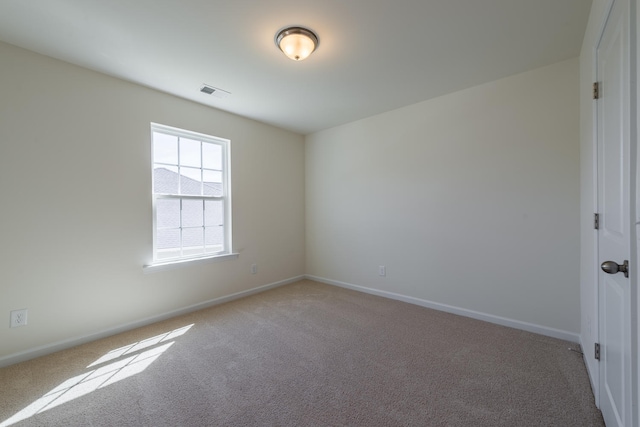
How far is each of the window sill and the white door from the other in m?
3.43

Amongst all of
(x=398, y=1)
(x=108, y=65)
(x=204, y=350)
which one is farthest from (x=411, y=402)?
(x=108, y=65)

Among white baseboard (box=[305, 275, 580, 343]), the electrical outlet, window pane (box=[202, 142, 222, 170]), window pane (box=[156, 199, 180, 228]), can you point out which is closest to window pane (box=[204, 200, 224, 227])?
window pane (box=[156, 199, 180, 228])

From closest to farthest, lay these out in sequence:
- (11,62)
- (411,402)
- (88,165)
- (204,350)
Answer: (411,402), (11,62), (204,350), (88,165)

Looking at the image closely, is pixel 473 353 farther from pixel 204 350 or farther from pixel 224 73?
pixel 224 73

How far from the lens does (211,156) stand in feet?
11.3

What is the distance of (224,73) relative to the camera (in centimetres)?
253

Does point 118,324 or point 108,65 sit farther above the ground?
point 108,65

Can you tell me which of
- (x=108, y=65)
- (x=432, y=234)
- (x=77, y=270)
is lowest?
(x=77, y=270)

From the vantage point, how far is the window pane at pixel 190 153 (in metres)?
3.18

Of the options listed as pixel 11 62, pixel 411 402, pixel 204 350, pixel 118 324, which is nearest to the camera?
pixel 411 402

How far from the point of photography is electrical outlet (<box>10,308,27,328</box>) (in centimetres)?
208

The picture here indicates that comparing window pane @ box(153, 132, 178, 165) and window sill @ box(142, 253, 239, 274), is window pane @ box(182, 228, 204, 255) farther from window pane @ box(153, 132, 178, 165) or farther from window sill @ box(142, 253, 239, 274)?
window pane @ box(153, 132, 178, 165)

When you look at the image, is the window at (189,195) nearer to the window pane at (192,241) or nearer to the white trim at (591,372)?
the window pane at (192,241)

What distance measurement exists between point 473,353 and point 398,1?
270cm
